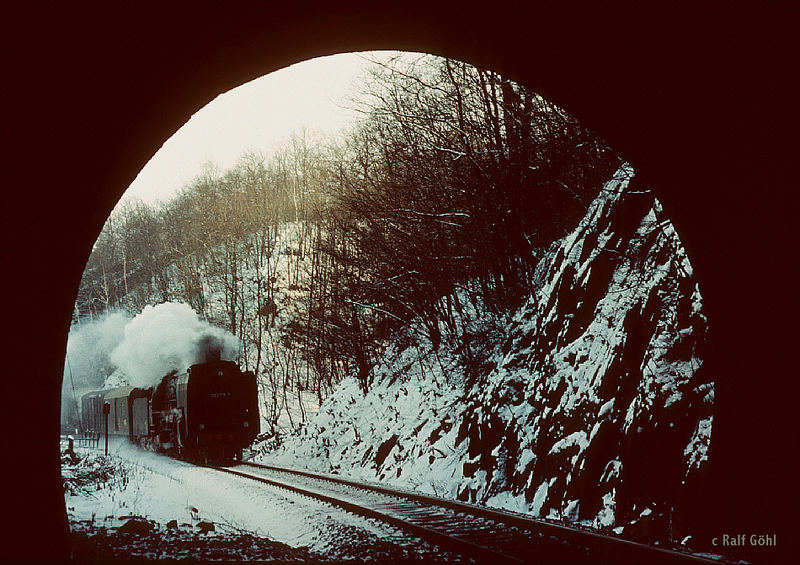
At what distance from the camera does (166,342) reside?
81.1 feet

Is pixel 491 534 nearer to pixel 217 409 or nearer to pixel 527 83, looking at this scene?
pixel 527 83

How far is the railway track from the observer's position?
21.7 feet

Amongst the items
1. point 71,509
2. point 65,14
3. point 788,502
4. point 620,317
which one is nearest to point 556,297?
point 620,317

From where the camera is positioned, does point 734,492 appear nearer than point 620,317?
Yes

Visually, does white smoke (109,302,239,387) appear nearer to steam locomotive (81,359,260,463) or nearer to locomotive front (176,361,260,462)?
steam locomotive (81,359,260,463)

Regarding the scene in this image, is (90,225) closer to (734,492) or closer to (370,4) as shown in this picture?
(370,4)

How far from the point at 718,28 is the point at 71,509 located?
959 centimetres

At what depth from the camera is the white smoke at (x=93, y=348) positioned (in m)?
56.3

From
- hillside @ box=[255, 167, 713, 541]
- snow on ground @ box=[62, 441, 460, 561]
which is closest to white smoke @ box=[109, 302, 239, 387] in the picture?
snow on ground @ box=[62, 441, 460, 561]

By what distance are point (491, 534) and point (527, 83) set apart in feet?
15.6

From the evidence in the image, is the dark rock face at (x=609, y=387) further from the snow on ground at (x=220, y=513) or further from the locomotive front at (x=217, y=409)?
the locomotive front at (x=217, y=409)

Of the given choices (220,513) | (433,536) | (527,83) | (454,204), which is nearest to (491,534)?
(433,536)

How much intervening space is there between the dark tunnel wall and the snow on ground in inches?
107

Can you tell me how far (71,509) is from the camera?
1020 centimetres
